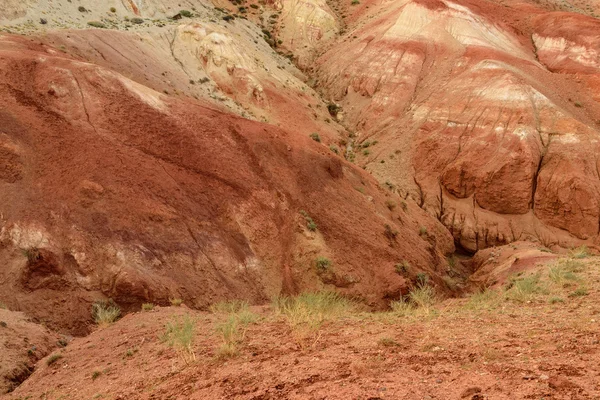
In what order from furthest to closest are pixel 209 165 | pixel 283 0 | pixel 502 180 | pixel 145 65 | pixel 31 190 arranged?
pixel 283 0
pixel 502 180
pixel 145 65
pixel 209 165
pixel 31 190

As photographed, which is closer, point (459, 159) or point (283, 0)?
point (459, 159)

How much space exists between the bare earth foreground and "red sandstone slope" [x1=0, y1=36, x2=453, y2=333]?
10.8 ft

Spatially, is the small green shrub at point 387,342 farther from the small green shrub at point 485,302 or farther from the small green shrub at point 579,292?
the small green shrub at point 579,292

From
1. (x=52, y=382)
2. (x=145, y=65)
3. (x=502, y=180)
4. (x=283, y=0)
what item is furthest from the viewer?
(x=283, y=0)

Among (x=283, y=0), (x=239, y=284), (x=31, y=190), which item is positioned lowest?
(x=239, y=284)

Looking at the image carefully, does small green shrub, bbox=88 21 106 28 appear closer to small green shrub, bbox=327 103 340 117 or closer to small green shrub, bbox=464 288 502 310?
small green shrub, bbox=327 103 340 117

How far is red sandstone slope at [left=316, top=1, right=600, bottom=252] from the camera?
3216cm

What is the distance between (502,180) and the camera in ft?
107

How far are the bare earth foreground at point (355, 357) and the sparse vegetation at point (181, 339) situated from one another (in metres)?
0.04

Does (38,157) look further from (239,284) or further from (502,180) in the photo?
(502,180)

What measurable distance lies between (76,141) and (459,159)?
23.0 m

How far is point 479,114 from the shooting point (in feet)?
116

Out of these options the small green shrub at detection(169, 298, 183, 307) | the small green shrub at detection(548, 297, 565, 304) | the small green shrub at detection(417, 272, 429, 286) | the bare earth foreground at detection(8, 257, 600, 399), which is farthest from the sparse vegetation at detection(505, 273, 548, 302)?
the small green shrub at detection(169, 298, 183, 307)

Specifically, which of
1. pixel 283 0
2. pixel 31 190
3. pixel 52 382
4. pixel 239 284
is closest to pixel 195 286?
pixel 239 284
